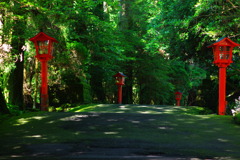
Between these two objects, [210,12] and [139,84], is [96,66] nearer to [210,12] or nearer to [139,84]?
[139,84]

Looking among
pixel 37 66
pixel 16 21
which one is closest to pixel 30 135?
pixel 16 21

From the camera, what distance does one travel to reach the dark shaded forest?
1572 cm

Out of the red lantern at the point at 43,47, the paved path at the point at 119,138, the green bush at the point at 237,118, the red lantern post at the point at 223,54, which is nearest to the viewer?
the paved path at the point at 119,138

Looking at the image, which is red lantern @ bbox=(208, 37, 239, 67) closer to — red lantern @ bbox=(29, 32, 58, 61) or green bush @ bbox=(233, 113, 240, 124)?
green bush @ bbox=(233, 113, 240, 124)

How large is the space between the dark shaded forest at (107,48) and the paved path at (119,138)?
3.01m

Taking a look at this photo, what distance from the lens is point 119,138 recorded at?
23.9 ft

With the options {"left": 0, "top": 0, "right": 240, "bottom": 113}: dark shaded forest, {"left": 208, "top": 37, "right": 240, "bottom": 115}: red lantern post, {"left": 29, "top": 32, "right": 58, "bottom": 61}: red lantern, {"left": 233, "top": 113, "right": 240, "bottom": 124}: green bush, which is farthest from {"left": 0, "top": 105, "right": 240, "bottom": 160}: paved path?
{"left": 29, "top": 32, "right": 58, "bottom": 61}: red lantern

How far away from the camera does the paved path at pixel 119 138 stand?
5.80 metres

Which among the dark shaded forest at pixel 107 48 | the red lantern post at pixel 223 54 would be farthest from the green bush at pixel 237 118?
the dark shaded forest at pixel 107 48

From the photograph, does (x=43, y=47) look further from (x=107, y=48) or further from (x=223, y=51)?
(x=107, y=48)

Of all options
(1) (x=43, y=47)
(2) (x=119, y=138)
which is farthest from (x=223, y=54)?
(2) (x=119, y=138)

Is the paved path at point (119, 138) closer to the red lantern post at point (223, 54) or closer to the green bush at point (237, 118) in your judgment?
the green bush at point (237, 118)

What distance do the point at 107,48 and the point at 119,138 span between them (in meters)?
17.9

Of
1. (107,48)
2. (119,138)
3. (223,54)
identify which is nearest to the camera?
(119,138)
